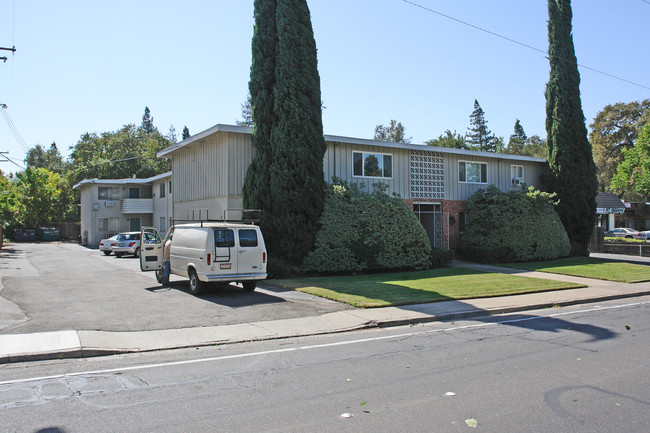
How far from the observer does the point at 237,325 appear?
31.9 ft

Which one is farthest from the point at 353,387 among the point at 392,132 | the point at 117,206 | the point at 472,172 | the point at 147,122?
the point at 147,122

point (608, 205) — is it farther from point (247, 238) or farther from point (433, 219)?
point (247, 238)

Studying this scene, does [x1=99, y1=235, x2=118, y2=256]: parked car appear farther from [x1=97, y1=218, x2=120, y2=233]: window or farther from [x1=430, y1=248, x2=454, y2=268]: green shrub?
[x1=430, y1=248, x2=454, y2=268]: green shrub

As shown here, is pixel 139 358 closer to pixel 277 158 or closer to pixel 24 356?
pixel 24 356

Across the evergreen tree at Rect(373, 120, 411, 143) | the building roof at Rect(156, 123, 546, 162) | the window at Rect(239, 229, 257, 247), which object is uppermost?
the evergreen tree at Rect(373, 120, 411, 143)

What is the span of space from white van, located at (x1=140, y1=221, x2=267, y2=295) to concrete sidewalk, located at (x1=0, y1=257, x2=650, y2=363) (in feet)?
10.7

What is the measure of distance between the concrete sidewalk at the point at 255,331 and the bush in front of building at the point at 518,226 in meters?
9.79

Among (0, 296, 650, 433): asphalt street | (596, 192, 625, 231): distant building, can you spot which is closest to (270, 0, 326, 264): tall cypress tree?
(0, 296, 650, 433): asphalt street

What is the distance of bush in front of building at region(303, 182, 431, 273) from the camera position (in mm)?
18000

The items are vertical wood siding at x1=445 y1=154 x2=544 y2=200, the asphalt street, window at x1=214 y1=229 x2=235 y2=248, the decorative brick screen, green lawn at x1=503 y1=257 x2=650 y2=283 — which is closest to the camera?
the asphalt street

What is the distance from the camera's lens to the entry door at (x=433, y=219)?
25167 millimetres

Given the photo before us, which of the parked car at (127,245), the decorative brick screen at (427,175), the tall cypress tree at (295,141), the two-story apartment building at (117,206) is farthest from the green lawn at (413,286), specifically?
the two-story apartment building at (117,206)

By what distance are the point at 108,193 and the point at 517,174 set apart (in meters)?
33.4

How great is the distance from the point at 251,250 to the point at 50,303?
199 inches
